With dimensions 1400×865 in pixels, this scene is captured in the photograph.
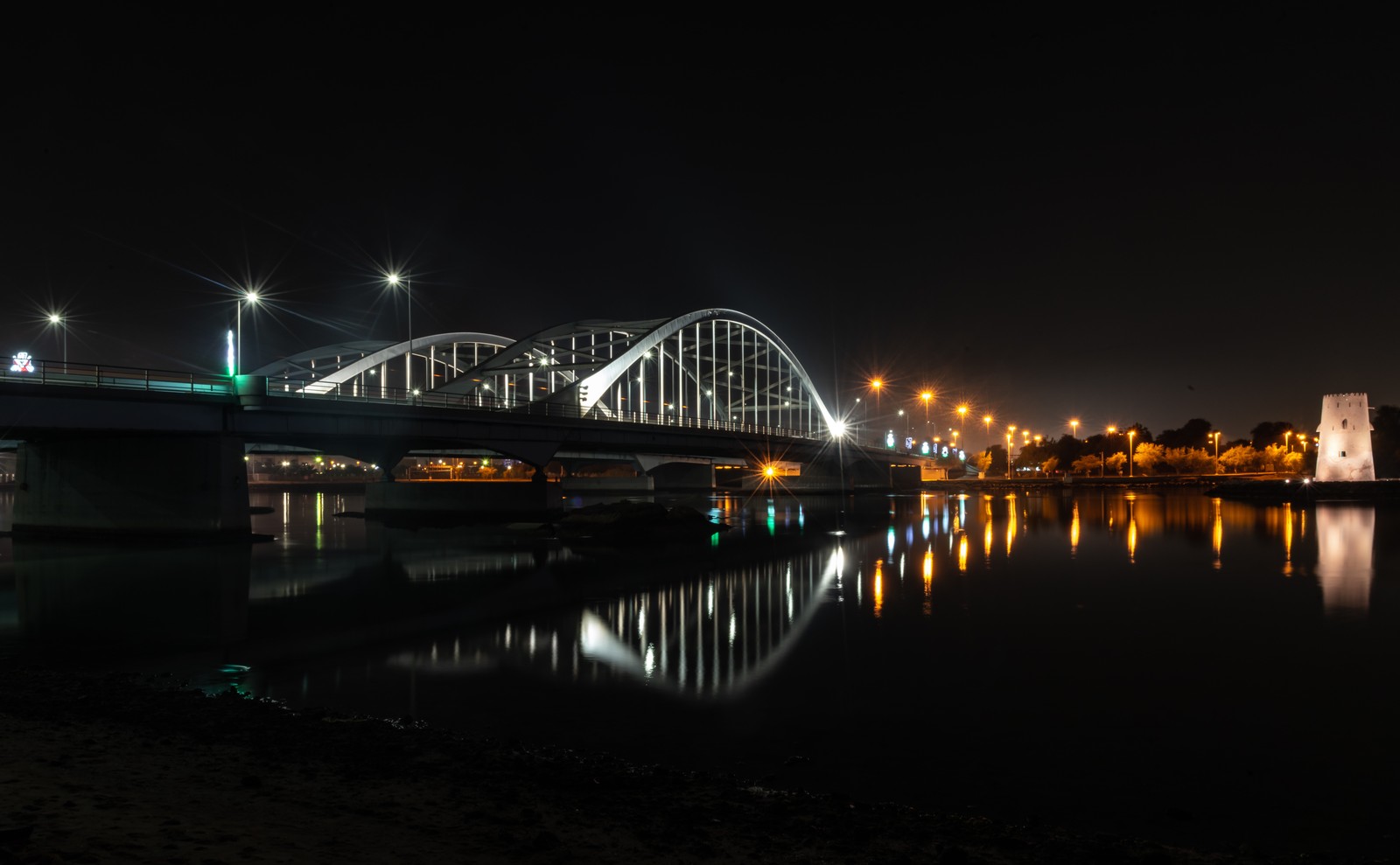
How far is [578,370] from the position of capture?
310ft

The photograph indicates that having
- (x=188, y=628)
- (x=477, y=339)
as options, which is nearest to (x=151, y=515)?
(x=188, y=628)

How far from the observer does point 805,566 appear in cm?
2806

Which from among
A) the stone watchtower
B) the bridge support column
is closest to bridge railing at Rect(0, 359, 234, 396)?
the bridge support column

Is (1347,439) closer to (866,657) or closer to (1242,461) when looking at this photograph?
(1242,461)

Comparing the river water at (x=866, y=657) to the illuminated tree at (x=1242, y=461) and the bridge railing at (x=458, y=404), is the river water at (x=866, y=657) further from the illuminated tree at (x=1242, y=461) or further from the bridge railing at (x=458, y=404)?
the illuminated tree at (x=1242, y=461)

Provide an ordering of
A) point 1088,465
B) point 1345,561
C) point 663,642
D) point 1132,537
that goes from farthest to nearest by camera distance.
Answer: point 1088,465, point 1132,537, point 1345,561, point 663,642

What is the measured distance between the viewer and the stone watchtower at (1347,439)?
71.4 m

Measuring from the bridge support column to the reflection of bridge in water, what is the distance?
73.0ft

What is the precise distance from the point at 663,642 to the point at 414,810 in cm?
902

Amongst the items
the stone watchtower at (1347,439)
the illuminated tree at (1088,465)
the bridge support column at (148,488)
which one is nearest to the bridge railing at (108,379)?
the bridge support column at (148,488)

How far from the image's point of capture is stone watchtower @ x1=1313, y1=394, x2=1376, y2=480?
7144 centimetres

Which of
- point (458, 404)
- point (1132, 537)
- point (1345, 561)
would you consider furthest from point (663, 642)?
point (458, 404)

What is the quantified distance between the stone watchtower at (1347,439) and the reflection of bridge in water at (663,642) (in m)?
68.1

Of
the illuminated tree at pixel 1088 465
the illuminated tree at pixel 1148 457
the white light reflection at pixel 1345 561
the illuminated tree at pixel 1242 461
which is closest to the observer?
the white light reflection at pixel 1345 561
